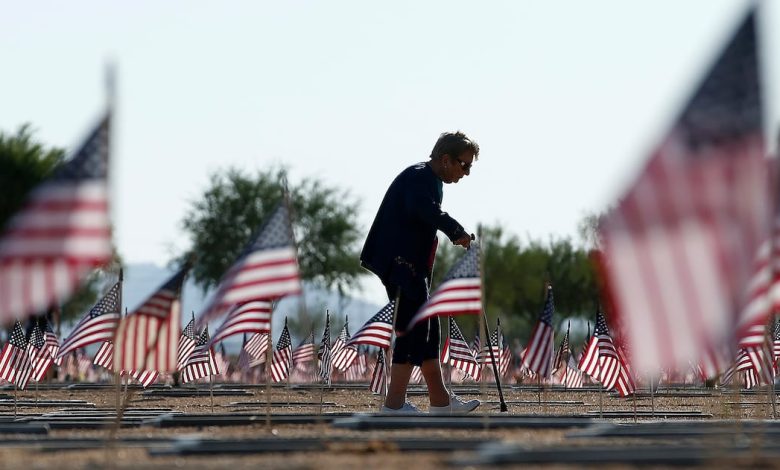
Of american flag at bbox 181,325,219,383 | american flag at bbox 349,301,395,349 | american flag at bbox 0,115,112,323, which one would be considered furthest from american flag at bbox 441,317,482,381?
american flag at bbox 0,115,112,323

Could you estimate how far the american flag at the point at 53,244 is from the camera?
11672mm

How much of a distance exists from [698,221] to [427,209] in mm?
5633

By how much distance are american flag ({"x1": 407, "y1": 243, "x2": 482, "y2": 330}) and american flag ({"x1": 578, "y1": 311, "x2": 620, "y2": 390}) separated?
5092 millimetres

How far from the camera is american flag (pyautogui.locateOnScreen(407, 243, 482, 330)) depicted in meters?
14.6

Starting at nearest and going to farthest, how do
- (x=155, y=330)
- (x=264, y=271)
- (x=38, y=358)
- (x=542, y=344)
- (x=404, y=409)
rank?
(x=264, y=271) → (x=155, y=330) → (x=404, y=409) → (x=542, y=344) → (x=38, y=358)

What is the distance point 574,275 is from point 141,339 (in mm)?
Result: 76237

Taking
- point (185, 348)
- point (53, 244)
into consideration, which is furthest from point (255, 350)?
point (53, 244)

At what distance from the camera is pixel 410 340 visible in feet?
51.3

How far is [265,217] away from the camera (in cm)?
7250

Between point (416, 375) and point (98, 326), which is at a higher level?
point (416, 375)

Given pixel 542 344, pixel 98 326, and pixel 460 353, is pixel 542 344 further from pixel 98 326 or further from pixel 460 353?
pixel 460 353

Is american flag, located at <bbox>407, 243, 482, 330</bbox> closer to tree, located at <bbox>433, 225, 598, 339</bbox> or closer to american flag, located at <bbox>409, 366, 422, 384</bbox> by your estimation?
american flag, located at <bbox>409, 366, 422, 384</bbox>

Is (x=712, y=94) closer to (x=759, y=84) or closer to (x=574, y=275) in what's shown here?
(x=759, y=84)

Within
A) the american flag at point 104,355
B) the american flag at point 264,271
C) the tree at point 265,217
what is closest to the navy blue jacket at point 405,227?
the american flag at point 264,271
